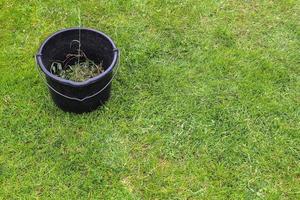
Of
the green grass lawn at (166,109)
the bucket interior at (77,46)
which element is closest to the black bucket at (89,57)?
the bucket interior at (77,46)

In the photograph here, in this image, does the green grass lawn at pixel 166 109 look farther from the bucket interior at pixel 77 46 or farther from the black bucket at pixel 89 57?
the bucket interior at pixel 77 46

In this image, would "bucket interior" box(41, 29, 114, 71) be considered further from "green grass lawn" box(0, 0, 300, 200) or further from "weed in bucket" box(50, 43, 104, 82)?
"green grass lawn" box(0, 0, 300, 200)

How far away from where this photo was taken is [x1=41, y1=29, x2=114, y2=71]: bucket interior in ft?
9.63

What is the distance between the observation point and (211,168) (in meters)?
2.84

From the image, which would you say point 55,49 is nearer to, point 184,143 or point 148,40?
point 148,40

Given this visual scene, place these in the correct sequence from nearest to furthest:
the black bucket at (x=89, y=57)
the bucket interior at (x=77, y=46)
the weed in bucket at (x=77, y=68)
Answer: the black bucket at (x=89, y=57) → the bucket interior at (x=77, y=46) → the weed in bucket at (x=77, y=68)

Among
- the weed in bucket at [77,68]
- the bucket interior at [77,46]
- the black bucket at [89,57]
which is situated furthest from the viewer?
the weed in bucket at [77,68]

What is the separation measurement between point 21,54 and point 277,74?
2.13 m

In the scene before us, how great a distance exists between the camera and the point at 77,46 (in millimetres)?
3119

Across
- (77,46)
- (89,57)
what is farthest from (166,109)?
(77,46)

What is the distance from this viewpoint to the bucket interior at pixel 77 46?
9.63 ft

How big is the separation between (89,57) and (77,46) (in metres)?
0.13

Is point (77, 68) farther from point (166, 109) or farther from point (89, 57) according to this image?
point (166, 109)

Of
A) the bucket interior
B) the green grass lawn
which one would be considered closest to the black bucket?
the bucket interior
